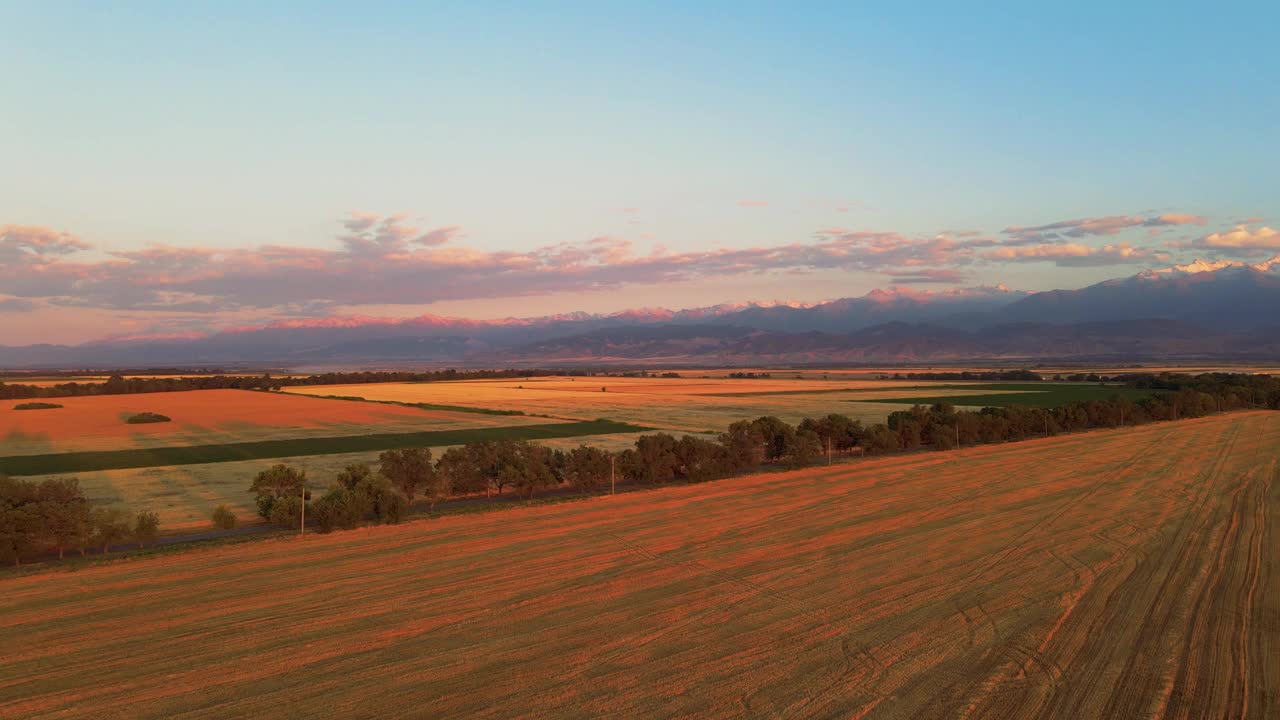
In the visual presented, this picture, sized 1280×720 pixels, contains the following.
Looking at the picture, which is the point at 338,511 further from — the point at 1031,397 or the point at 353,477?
the point at 1031,397

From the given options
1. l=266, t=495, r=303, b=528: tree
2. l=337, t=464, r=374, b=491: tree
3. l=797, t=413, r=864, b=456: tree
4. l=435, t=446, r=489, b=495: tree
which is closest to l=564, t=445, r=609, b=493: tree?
l=435, t=446, r=489, b=495: tree

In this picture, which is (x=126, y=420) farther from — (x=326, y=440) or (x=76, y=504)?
(x=76, y=504)

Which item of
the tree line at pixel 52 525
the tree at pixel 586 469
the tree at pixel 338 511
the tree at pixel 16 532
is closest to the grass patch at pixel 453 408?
the tree at pixel 586 469

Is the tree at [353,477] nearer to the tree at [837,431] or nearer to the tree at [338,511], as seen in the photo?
the tree at [338,511]

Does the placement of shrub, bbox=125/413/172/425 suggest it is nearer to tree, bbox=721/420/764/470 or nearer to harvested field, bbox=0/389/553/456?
harvested field, bbox=0/389/553/456

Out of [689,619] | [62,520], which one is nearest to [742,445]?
[689,619]

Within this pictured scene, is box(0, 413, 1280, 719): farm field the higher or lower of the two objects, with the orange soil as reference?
lower
